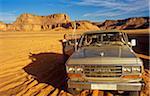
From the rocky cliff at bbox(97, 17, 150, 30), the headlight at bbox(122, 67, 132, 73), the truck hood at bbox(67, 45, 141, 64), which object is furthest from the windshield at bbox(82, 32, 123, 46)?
the rocky cliff at bbox(97, 17, 150, 30)

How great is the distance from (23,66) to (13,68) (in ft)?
1.98

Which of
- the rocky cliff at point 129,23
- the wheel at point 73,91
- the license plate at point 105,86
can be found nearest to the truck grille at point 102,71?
the license plate at point 105,86

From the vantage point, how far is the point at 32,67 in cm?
1052

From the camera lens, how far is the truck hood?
5660 millimetres

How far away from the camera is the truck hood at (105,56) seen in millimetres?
5660

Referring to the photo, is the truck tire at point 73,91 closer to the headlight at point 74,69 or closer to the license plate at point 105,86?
the headlight at point 74,69

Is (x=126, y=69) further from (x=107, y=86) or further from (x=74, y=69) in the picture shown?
(x=74, y=69)

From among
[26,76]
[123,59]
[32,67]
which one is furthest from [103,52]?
[32,67]

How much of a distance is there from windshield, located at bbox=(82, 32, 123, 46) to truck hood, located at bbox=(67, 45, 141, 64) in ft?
2.06

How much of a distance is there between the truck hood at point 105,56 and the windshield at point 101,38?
2.06 feet

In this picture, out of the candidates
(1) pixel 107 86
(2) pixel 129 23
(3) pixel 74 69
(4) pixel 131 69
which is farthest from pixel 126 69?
(2) pixel 129 23

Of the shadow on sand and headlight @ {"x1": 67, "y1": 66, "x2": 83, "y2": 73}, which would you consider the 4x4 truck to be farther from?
the shadow on sand

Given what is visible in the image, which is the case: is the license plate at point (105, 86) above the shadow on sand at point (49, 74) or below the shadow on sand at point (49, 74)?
above

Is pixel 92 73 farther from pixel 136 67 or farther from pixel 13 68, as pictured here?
pixel 13 68
